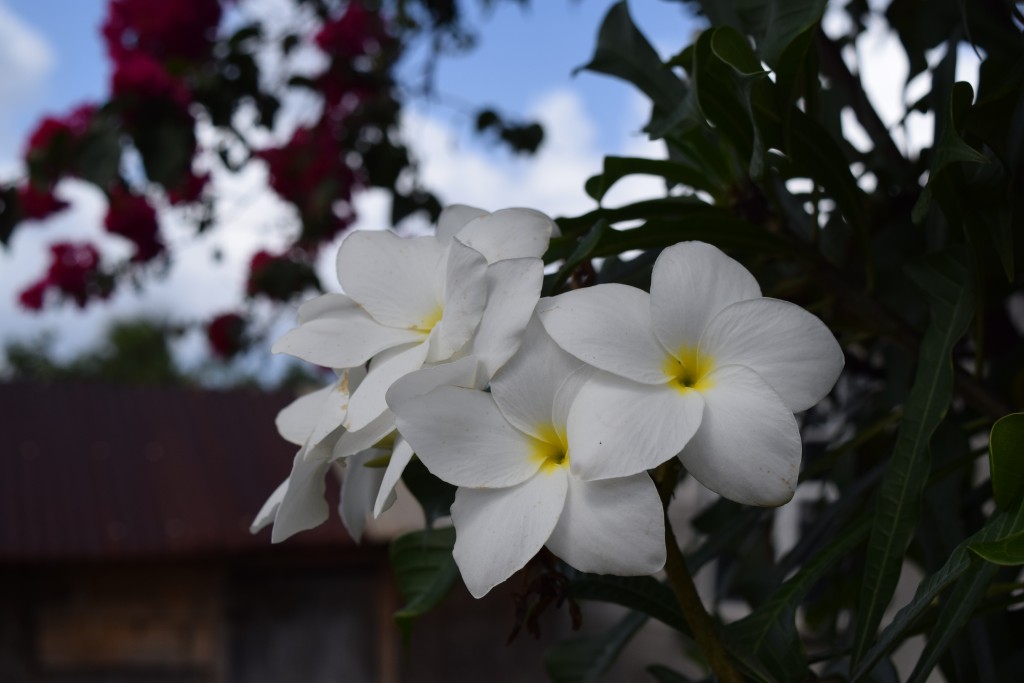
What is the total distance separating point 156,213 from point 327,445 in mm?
2110

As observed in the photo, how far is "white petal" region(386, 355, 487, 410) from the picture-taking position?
440 mm

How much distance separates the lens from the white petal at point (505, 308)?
441mm

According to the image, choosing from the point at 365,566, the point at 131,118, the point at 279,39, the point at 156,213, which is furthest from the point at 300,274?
the point at 365,566

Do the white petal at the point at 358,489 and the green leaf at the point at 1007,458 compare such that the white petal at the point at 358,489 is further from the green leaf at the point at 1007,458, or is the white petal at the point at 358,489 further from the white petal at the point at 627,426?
the green leaf at the point at 1007,458

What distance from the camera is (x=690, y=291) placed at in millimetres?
438

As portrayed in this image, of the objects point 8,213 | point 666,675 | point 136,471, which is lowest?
point 666,675

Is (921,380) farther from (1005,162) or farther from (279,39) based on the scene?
(279,39)

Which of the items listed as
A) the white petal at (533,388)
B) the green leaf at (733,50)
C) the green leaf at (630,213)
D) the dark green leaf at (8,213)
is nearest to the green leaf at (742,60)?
the green leaf at (733,50)

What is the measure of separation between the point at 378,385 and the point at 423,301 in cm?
Answer: 6

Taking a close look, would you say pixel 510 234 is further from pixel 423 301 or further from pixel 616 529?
pixel 616 529

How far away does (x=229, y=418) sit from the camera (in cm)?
685

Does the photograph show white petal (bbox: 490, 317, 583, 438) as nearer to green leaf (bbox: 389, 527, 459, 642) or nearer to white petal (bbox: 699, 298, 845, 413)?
white petal (bbox: 699, 298, 845, 413)

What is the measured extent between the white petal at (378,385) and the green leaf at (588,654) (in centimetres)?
34

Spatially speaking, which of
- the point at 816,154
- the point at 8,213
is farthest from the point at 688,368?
the point at 8,213
